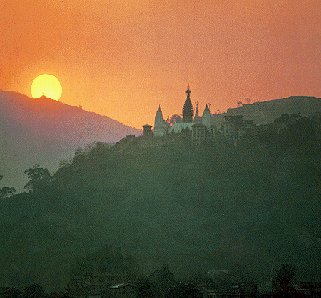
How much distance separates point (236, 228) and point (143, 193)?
18010mm

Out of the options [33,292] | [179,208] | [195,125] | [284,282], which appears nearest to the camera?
[33,292]

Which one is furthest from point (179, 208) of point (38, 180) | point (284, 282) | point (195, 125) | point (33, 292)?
Answer: point (33, 292)

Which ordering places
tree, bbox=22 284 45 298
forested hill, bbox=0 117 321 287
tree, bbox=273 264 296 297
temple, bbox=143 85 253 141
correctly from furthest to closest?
temple, bbox=143 85 253 141
forested hill, bbox=0 117 321 287
tree, bbox=22 284 45 298
tree, bbox=273 264 296 297

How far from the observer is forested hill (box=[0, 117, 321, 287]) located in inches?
5133

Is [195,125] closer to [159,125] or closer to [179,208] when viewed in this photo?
[159,125]

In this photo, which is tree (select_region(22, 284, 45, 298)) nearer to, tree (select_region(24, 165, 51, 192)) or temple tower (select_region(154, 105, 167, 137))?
tree (select_region(24, 165, 51, 192))

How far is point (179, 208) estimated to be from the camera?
148 metres

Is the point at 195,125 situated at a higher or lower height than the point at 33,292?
higher

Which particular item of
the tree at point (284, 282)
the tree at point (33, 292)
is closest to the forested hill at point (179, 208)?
the tree at point (284, 282)

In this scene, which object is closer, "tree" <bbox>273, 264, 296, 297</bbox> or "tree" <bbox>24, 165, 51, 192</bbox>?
"tree" <bbox>273, 264, 296, 297</bbox>

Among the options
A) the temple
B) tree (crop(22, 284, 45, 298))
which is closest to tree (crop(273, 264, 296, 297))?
tree (crop(22, 284, 45, 298))

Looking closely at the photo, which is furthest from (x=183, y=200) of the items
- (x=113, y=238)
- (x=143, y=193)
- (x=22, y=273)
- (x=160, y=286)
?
(x=160, y=286)

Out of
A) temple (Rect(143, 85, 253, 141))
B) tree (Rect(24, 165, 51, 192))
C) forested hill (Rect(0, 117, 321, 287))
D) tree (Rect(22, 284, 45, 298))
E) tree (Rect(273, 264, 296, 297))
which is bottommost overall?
tree (Rect(273, 264, 296, 297))

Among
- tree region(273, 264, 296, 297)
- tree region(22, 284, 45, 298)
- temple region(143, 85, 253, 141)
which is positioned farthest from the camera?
temple region(143, 85, 253, 141)
